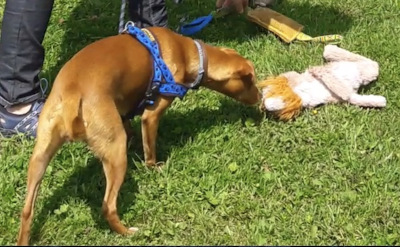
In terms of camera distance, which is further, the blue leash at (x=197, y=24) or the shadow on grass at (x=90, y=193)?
the blue leash at (x=197, y=24)

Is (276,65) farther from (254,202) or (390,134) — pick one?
(254,202)

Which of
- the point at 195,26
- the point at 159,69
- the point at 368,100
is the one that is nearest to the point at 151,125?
the point at 159,69

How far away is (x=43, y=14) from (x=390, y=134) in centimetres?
223

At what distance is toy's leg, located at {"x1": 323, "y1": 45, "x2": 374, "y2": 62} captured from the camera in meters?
5.00

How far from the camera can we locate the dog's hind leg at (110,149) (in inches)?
140

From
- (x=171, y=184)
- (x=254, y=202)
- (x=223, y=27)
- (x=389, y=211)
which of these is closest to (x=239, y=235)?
(x=254, y=202)

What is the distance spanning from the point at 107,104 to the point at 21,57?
1.05m

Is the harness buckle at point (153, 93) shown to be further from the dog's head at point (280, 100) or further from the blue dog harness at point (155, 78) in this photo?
the dog's head at point (280, 100)

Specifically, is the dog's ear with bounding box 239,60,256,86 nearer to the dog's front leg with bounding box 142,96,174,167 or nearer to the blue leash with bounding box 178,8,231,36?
the dog's front leg with bounding box 142,96,174,167

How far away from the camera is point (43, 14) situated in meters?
4.39

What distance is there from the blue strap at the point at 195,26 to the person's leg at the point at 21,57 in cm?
151

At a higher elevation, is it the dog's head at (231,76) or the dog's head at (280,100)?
the dog's head at (231,76)

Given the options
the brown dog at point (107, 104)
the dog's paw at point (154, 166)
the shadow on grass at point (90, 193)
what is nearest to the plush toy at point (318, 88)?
the brown dog at point (107, 104)

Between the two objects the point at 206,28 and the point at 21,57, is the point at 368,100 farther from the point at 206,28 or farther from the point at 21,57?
the point at 21,57
